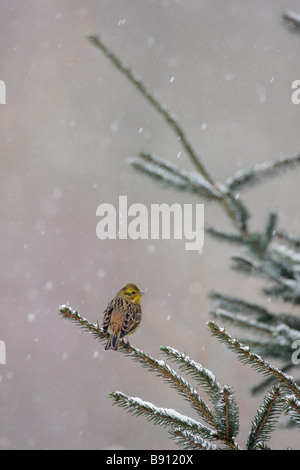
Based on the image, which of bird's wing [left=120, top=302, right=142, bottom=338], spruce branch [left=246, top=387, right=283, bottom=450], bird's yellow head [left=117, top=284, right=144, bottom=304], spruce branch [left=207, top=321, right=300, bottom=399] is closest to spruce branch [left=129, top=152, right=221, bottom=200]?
spruce branch [left=207, top=321, right=300, bottom=399]

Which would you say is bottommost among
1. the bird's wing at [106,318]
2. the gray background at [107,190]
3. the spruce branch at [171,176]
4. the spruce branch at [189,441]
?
the spruce branch at [189,441]

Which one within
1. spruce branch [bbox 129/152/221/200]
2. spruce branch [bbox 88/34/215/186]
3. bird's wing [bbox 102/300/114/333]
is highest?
spruce branch [bbox 88/34/215/186]

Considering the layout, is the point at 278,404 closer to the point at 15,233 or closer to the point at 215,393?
the point at 215,393

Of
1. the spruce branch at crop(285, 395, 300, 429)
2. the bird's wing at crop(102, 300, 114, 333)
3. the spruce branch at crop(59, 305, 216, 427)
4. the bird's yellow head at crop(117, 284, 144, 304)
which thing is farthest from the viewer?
the bird's yellow head at crop(117, 284, 144, 304)

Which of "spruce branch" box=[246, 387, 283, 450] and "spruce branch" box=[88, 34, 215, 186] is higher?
"spruce branch" box=[88, 34, 215, 186]

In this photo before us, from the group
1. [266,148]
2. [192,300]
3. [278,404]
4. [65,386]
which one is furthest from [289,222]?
[278,404]

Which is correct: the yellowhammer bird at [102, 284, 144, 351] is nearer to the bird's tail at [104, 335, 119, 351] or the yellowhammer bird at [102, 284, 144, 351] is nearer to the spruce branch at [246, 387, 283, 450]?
the bird's tail at [104, 335, 119, 351]

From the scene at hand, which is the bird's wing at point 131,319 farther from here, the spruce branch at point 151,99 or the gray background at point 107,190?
the gray background at point 107,190

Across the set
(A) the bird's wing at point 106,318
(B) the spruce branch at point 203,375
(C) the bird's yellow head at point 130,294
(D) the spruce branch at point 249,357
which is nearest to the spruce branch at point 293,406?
(D) the spruce branch at point 249,357

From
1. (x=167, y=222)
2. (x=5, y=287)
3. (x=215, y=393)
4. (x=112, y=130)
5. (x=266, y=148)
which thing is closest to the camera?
(x=215, y=393)
